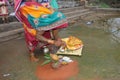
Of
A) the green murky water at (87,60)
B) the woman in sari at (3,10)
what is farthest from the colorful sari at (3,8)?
the green murky water at (87,60)

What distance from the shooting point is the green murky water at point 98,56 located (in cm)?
412

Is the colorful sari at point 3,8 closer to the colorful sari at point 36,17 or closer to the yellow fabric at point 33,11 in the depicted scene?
the colorful sari at point 36,17

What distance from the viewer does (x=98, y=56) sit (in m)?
4.96

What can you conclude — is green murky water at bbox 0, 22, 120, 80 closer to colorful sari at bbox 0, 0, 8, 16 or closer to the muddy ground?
the muddy ground

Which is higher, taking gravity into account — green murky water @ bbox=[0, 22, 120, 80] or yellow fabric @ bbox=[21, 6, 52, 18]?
yellow fabric @ bbox=[21, 6, 52, 18]

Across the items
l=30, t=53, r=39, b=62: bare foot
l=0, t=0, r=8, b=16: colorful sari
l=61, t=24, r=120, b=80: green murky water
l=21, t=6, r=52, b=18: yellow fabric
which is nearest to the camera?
l=61, t=24, r=120, b=80: green murky water

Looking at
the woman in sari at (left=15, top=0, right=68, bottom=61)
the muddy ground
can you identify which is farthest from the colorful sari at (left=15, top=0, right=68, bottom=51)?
the muddy ground

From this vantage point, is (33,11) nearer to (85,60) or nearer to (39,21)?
(39,21)

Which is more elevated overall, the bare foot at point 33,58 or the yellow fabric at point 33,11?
the yellow fabric at point 33,11

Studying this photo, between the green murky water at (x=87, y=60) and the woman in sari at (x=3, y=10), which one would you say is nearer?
the green murky water at (x=87, y=60)

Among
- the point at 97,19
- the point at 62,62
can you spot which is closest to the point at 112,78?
the point at 62,62

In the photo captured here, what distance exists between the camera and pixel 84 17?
9406mm

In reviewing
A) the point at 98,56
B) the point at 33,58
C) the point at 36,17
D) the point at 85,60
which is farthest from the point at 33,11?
the point at 98,56

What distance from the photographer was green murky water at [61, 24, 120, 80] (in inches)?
162
